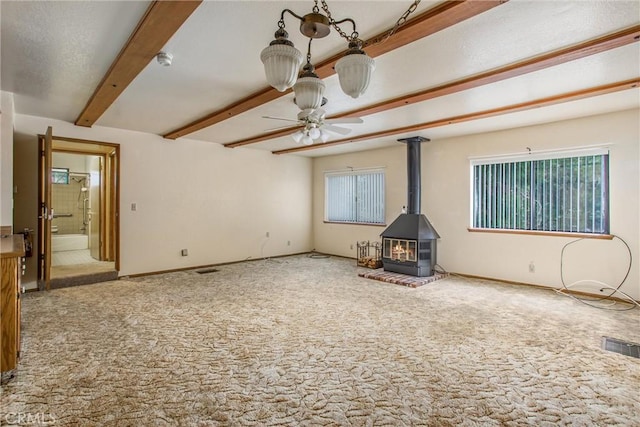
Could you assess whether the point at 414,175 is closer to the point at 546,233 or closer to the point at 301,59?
the point at 546,233

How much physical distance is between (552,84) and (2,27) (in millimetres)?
4579

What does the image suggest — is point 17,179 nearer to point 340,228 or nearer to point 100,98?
point 100,98

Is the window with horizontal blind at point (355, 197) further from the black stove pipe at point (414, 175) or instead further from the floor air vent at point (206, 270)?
the floor air vent at point (206, 270)

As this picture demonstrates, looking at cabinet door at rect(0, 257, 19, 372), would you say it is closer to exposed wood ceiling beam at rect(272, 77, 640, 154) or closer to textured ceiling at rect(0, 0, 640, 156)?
textured ceiling at rect(0, 0, 640, 156)

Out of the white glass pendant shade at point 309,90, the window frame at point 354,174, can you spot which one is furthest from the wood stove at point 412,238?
the white glass pendant shade at point 309,90

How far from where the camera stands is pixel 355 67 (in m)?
1.55

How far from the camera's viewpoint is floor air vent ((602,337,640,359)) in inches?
104

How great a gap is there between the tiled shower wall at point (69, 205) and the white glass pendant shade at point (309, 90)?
31.7 feet

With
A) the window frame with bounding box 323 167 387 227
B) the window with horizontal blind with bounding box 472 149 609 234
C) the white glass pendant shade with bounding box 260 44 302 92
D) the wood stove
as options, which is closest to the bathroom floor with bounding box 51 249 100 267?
the window frame with bounding box 323 167 387 227

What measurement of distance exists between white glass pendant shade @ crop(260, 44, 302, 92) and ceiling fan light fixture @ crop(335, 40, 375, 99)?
0.22 m

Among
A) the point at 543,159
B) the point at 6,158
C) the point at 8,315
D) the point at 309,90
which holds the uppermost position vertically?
the point at 543,159

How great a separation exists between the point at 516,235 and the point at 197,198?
5.49m

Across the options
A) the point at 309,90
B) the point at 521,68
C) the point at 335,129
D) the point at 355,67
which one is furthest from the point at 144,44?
the point at 521,68

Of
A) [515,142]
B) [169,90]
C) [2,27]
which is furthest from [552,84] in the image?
[2,27]
